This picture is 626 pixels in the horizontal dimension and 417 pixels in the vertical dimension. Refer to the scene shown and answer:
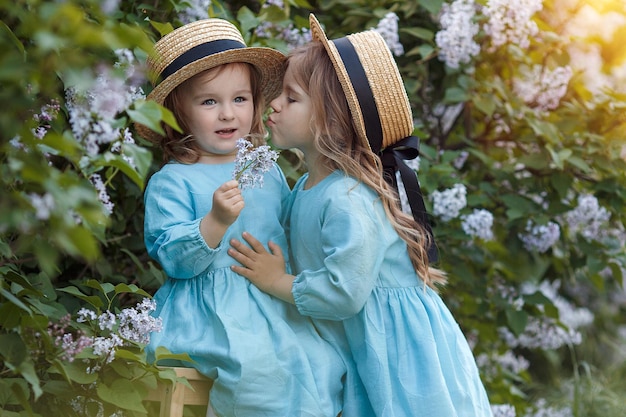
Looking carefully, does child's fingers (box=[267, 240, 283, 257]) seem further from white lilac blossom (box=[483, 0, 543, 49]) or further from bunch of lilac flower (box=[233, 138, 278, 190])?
white lilac blossom (box=[483, 0, 543, 49])

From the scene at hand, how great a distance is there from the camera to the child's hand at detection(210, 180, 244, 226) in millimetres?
2125

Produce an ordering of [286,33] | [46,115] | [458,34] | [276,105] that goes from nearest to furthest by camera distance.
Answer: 1. [46,115]
2. [276,105]
3. [286,33]
4. [458,34]

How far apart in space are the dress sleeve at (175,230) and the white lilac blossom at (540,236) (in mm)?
1691

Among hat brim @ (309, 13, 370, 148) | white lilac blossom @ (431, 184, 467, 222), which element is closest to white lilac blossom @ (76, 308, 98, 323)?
hat brim @ (309, 13, 370, 148)

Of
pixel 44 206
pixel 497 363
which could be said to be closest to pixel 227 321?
pixel 44 206

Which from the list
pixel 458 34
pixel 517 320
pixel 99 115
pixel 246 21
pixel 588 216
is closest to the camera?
pixel 99 115

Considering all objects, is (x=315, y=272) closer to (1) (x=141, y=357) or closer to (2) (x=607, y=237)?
(1) (x=141, y=357)

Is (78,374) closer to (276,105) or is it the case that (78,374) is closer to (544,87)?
(276,105)

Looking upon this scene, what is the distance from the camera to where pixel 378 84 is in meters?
2.37

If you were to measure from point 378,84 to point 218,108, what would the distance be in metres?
0.47

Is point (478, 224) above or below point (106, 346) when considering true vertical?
below

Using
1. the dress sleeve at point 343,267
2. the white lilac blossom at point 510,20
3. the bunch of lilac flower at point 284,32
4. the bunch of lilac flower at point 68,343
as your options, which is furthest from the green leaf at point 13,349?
the white lilac blossom at point 510,20

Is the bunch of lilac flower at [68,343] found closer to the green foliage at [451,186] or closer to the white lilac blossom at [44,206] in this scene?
the green foliage at [451,186]

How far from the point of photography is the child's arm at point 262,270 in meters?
2.32
